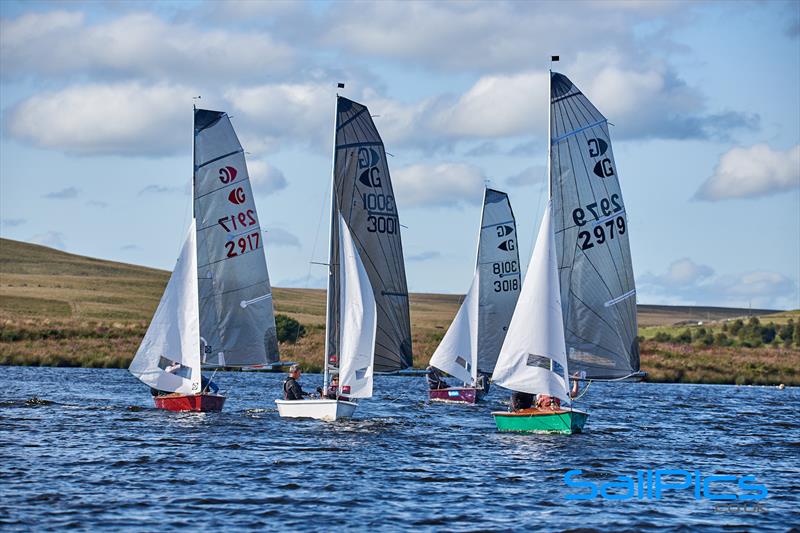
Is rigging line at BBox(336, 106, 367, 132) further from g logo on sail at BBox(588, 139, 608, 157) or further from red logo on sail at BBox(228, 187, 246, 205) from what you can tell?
g logo on sail at BBox(588, 139, 608, 157)

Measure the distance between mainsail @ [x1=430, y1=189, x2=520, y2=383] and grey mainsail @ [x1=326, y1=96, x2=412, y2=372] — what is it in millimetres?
11504

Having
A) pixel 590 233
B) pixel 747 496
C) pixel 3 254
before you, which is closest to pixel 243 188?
pixel 590 233

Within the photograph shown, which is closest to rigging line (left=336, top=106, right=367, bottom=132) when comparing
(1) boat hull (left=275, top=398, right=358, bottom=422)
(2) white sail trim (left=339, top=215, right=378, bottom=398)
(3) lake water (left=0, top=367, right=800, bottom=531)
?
(2) white sail trim (left=339, top=215, right=378, bottom=398)

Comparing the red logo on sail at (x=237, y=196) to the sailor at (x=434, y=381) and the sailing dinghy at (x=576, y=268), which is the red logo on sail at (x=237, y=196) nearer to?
the sailor at (x=434, y=381)

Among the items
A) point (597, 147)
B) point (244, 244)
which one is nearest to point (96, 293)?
point (244, 244)

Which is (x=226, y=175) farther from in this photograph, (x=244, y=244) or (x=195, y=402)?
(x=195, y=402)

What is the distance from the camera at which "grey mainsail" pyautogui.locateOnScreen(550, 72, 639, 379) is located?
37.6m

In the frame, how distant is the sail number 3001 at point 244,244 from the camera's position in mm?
48719

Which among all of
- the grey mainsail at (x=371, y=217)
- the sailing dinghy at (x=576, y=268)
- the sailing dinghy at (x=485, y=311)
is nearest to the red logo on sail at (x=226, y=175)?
the grey mainsail at (x=371, y=217)

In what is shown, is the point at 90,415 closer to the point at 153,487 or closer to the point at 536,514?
the point at 153,487

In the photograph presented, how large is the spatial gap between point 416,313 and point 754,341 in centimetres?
5429

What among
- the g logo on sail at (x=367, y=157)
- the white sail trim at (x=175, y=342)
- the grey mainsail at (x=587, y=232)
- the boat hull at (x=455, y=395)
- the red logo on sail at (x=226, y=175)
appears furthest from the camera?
the boat hull at (x=455, y=395)

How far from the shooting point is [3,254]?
164000 millimetres

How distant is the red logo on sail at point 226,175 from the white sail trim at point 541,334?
53.2 ft
